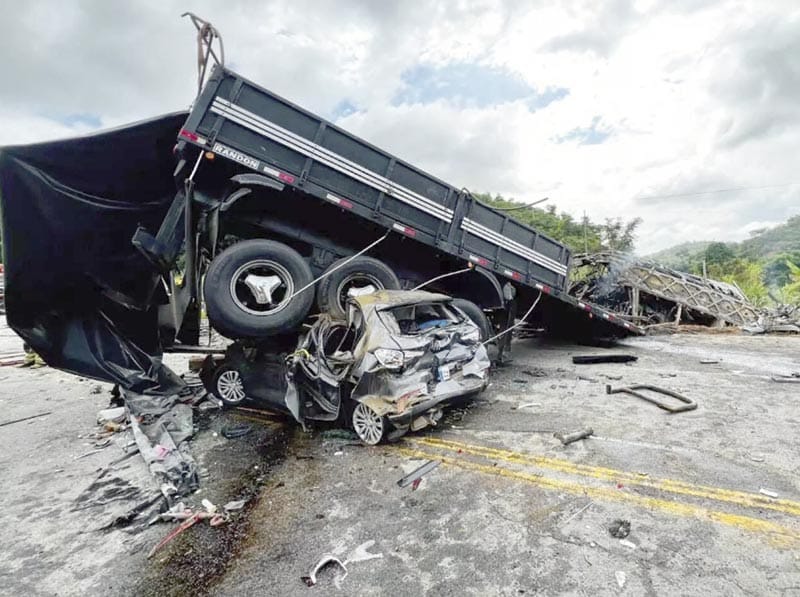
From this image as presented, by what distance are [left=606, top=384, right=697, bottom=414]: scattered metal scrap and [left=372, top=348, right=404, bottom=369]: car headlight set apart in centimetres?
309

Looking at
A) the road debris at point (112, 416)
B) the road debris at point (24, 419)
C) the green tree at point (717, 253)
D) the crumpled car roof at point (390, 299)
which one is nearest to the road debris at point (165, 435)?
the road debris at point (112, 416)

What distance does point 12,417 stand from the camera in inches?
227

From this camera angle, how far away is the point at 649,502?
9.55 ft

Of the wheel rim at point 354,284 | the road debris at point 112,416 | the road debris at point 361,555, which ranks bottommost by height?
the road debris at point 112,416

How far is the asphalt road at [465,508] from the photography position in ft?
7.72

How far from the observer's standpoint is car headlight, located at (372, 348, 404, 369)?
4055mm

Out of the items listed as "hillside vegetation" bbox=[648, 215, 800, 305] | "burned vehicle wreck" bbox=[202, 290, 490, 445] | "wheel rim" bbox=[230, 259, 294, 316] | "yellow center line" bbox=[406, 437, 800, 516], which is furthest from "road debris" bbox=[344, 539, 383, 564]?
"hillside vegetation" bbox=[648, 215, 800, 305]

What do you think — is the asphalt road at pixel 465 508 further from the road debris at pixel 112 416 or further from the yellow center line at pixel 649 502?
the road debris at pixel 112 416

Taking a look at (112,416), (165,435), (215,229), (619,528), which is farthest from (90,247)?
(619,528)

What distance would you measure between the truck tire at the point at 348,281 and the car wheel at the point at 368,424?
1535 mm

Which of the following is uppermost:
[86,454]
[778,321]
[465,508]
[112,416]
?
[778,321]

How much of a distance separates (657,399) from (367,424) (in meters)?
3.66

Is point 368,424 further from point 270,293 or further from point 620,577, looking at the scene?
point 620,577

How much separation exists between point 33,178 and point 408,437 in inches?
197
